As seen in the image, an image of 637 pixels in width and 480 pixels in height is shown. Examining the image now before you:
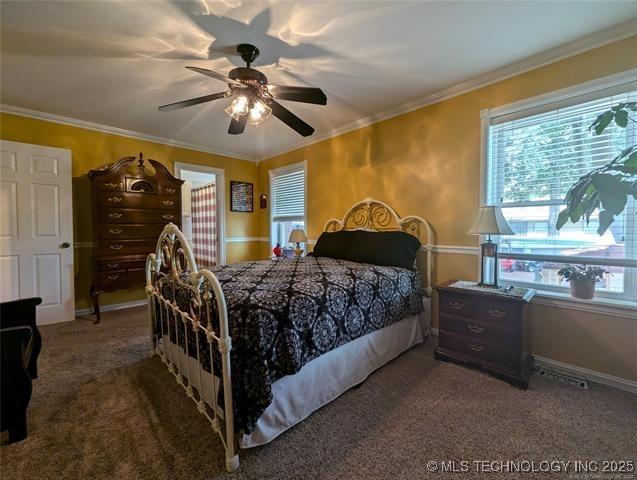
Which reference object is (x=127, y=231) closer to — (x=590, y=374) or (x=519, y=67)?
(x=519, y=67)

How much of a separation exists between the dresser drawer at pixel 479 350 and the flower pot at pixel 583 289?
659 mm

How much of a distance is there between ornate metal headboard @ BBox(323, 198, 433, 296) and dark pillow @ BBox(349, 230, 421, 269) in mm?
218

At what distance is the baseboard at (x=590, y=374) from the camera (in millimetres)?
1973

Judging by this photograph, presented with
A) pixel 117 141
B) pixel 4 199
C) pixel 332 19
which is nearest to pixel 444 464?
pixel 332 19

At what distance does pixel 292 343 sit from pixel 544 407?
1.67m

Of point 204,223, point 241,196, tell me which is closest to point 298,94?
point 241,196

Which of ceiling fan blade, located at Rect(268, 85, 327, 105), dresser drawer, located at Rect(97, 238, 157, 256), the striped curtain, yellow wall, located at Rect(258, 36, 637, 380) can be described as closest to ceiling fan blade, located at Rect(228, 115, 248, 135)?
ceiling fan blade, located at Rect(268, 85, 327, 105)

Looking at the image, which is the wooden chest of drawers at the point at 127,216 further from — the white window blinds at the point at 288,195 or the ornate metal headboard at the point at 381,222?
the ornate metal headboard at the point at 381,222

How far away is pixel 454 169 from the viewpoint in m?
2.83

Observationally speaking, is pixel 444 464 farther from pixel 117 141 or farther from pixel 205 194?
pixel 205 194

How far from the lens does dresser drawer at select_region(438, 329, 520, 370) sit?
2.06 m

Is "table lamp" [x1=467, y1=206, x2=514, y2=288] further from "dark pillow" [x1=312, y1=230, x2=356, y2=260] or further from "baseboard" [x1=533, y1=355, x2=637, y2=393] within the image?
"dark pillow" [x1=312, y1=230, x2=356, y2=260]

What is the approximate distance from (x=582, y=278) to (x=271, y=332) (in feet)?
7.47

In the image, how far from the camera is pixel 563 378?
212 cm
